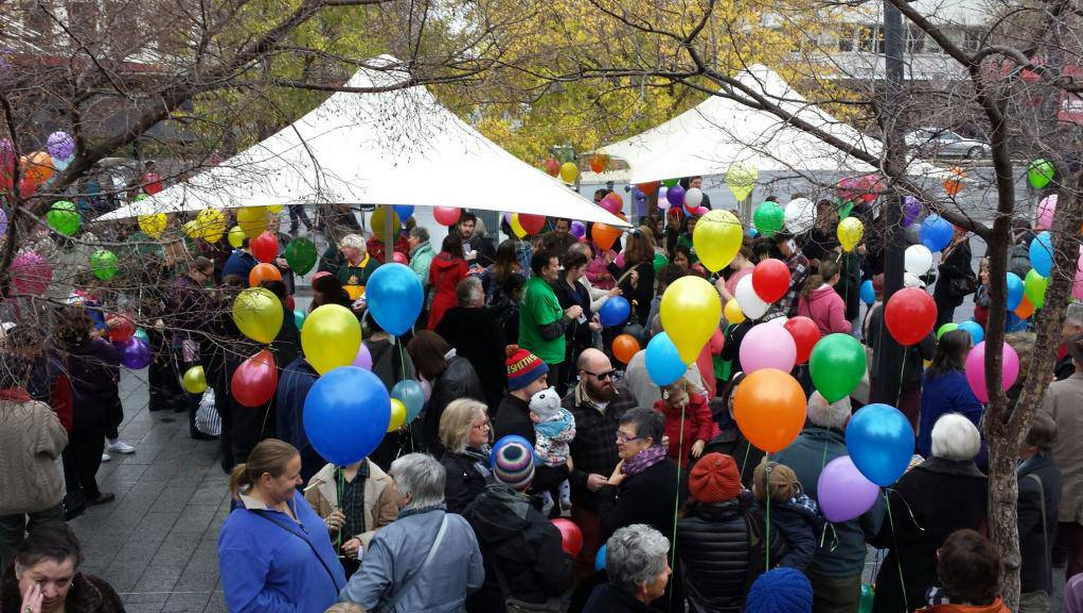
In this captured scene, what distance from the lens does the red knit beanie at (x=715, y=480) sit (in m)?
4.44

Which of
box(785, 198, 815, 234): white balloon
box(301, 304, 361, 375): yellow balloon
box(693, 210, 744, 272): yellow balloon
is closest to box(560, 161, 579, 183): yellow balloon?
box(785, 198, 815, 234): white balloon

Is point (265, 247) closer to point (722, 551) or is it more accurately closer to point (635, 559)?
point (722, 551)

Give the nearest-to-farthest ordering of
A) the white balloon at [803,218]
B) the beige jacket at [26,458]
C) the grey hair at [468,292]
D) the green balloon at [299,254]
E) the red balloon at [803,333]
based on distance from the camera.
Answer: the white balloon at [803,218]
the beige jacket at [26,458]
the red balloon at [803,333]
the grey hair at [468,292]
the green balloon at [299,254]

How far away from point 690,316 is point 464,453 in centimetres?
183

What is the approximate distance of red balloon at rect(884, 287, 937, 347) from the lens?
6.61 metres

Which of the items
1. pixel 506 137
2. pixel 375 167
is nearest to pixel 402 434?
pixel 375 167

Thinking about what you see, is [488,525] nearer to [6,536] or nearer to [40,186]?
[40,186]

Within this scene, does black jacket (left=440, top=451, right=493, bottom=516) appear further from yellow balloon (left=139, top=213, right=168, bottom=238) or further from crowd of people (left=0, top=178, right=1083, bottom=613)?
yellow balloon (left=139, top=213, right=168, bottom=238)

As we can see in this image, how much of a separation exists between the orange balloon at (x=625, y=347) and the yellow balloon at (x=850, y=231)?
8.20ft

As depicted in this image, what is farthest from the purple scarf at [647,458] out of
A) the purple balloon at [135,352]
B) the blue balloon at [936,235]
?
the blue balloon at [936,235]

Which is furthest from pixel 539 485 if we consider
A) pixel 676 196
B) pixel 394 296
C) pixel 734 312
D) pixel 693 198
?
pixel 676 196

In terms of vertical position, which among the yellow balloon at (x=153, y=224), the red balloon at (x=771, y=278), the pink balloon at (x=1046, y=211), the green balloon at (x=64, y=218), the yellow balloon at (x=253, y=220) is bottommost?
the red balloon at (x=771, y=278)

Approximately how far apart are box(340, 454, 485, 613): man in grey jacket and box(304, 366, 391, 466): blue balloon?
61 cm

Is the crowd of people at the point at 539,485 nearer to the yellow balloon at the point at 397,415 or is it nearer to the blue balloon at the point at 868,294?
the yellow balloon at the point at 397,415
